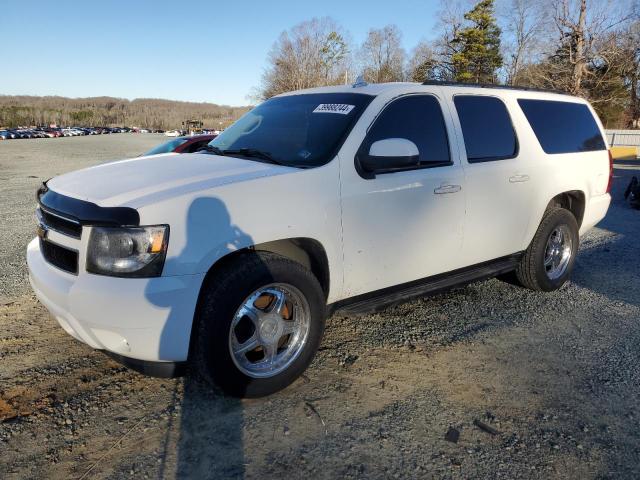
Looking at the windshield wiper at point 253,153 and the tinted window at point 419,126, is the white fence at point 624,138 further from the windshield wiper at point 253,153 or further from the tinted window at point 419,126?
the windshield wiper at point 253,153

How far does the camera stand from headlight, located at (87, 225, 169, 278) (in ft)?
8.11

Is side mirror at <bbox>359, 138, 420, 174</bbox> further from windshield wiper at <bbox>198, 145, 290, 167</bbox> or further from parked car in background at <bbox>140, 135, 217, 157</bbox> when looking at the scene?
parked car in background at <bbox>140, 135, 217, 157</bbox>

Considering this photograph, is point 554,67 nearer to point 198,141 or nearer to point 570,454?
point 198,141

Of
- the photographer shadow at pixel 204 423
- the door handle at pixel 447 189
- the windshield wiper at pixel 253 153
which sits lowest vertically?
the photographer shadow at pixel 204 423

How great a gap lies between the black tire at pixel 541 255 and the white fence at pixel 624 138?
103 feet

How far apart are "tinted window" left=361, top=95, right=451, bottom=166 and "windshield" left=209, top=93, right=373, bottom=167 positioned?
0.61 feet

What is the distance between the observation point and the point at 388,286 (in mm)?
3484

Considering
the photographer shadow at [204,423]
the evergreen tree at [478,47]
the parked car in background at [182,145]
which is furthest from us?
the evergreen tree at [478,47]

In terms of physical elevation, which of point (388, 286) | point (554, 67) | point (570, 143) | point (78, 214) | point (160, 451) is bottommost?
point (160, 451)

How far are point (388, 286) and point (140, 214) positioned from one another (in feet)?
5.95

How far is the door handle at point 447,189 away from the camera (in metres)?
3.56

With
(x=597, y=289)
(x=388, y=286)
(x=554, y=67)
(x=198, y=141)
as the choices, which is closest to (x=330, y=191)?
(x=388, y=286)

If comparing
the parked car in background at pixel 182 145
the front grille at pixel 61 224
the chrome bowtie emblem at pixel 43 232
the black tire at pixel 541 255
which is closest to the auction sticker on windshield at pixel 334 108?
the front grille at pixel 61 224

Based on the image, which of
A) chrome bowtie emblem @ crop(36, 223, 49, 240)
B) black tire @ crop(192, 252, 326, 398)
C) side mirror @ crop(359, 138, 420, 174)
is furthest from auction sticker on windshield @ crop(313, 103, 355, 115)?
chrome bowtie emblem @ crop(36, 223, 49, 240)
